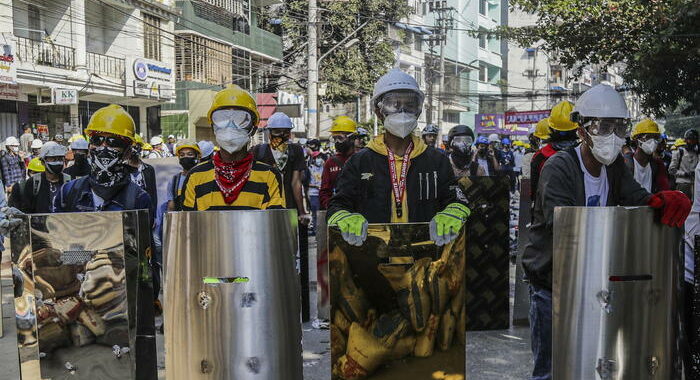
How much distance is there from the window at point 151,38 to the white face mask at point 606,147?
2519cm

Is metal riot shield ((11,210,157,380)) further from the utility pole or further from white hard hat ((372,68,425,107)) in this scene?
the utility pole

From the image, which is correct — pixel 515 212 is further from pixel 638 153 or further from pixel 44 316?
pixel 44 316

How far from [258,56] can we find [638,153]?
28827 millimetres

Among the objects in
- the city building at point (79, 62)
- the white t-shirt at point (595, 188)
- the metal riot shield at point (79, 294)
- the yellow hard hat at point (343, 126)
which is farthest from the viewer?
the city building at point (79, 62)

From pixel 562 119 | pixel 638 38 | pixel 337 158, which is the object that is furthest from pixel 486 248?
pixel 638 38

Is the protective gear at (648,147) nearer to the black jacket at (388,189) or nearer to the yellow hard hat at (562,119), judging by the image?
the yellow hard hat at (562,119)

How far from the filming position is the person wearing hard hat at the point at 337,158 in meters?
7.23

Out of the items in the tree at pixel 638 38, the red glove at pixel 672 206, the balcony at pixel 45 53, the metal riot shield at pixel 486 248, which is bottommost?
the metal riot shield at pixel 486 248

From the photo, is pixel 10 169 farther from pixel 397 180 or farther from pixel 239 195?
pixel 397 180

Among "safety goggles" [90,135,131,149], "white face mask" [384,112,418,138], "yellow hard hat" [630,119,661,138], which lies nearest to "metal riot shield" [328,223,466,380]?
"white face mask" [384,112,418,138]

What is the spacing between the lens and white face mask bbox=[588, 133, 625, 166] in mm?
3545

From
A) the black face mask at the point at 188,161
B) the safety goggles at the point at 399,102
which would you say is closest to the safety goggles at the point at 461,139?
the black face mask at the point at 188,161

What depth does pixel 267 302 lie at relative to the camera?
313cm

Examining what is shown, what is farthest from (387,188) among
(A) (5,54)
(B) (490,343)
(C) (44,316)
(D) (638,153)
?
(A) (5,54)
